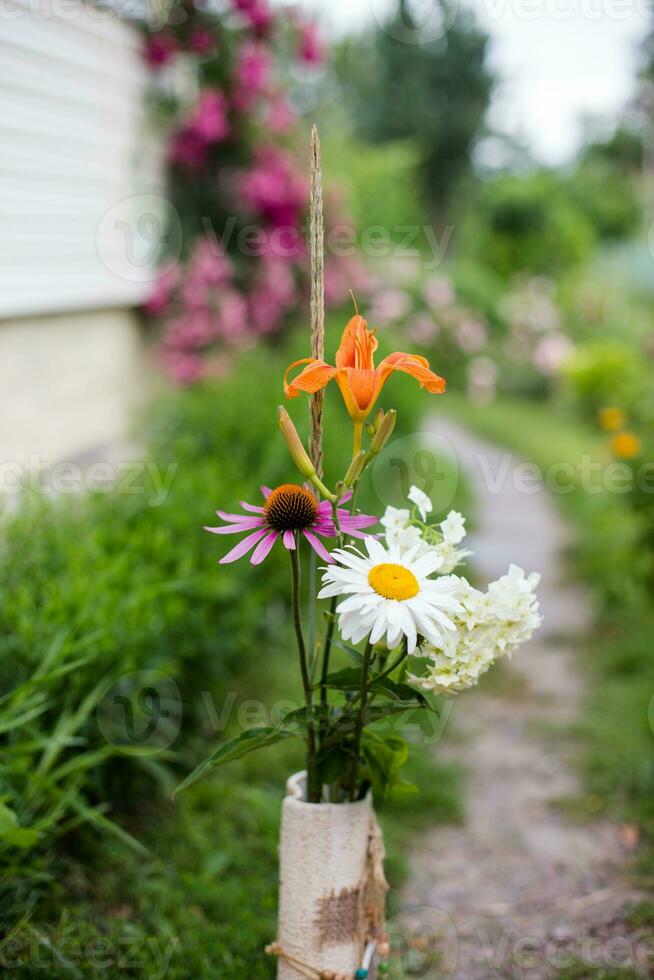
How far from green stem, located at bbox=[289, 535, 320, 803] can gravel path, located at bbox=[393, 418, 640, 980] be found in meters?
0.78

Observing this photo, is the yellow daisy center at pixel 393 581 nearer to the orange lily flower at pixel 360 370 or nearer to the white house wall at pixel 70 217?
the orange lily flower at pixel 360 370

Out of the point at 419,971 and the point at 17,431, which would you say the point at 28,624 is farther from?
the point at 17,431

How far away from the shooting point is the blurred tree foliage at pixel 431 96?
57.5 ft

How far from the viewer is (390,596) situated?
116 centimetres

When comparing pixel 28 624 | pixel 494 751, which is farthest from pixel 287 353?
pixel 28 624

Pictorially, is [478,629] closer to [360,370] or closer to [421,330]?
[360,370]

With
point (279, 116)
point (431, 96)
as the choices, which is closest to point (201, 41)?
point (279, 116)

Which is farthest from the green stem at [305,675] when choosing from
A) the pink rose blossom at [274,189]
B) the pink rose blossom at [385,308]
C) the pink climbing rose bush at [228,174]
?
the pink rose blossom at [385,308]

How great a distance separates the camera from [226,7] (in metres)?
5.32

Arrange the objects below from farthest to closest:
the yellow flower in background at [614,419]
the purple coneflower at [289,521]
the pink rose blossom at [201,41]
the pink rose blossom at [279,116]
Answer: the pink rose blossom at [279,116]
the pink rose blossom at [201,41]
the yellow flower in background at [614,419]
the purple coneflower at [289,521]

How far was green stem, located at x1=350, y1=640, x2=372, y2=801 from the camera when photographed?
1.25 meters

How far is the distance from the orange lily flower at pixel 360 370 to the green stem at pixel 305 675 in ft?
0.72

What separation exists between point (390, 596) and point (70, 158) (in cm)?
412

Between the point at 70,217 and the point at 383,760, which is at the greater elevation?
the point at 70,217
